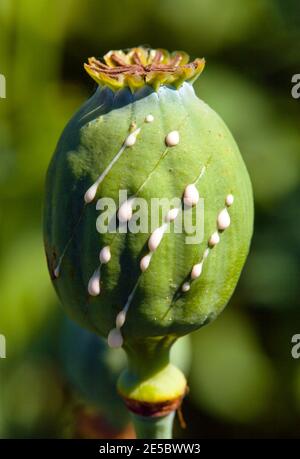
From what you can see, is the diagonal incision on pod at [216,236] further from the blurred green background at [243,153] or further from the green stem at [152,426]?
the blurred green background at [243,153]

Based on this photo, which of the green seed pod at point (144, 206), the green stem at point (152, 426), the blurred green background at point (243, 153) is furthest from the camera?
the blurred green background at point (243, 153)

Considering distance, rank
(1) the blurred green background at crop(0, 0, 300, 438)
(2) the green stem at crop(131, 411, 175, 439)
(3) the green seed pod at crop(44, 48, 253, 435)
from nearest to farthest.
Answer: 1. (3) the green seed pod at crop(44, 48, 253, 435)
2. (2) the green stem at crop(131, 411, 175, 439)
3. (1) the blurred green background at crop(0, 0, 300, 438)

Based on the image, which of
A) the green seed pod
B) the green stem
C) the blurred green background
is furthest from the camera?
the blurred green background

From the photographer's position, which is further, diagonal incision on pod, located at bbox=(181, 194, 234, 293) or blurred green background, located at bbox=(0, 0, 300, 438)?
blurred green background, located at bbox=(0, 0, 300, 438)

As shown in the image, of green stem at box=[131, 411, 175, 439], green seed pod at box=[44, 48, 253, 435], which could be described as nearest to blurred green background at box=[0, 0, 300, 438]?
green stem at box=[131, 411, 175, 439]

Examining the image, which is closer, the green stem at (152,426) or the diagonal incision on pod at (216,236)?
the diagonal incision on pod at (216,236)

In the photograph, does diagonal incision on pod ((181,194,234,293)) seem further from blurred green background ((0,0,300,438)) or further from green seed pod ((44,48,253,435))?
blurred green background ((0,0,300,438))

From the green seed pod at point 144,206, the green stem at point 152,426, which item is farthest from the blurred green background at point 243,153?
the green seed pod at point 144,206

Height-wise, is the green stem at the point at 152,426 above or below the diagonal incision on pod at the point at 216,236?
below
